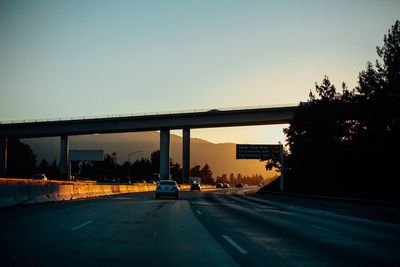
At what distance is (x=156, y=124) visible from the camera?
86375 millimetres

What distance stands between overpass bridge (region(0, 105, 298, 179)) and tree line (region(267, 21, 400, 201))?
5663 millimetres

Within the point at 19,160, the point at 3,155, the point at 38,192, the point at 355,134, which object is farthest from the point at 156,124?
the point at 19,160

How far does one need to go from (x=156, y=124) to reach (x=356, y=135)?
122 feet

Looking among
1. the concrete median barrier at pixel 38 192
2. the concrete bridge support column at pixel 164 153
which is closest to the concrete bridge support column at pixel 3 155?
the concrete bridge support column at pixel 164 153

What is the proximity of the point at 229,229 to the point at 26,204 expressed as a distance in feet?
49.6

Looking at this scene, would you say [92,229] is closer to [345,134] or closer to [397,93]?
[397,93]

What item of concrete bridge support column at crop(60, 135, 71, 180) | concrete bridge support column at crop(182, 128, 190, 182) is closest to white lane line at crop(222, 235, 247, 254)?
concrete bridge support column at crop(182, 128, 190, 182)

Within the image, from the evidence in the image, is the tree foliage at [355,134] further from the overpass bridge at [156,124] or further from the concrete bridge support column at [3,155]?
the concrete bridge support column at [3,155]

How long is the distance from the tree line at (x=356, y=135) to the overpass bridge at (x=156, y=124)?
18.6 ft

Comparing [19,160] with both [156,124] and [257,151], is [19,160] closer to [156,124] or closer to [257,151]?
[156,124]

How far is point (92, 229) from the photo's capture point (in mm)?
14859

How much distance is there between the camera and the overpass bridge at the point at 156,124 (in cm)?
8012

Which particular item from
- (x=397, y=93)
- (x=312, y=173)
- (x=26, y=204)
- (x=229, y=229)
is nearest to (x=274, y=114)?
(x=312, y=173)

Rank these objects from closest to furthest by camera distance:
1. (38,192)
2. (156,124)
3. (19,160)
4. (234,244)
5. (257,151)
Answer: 1. (234,244)
2. (38,192)
3. (257,151)
4. (156,124)
5. (19,160)
